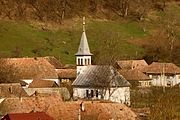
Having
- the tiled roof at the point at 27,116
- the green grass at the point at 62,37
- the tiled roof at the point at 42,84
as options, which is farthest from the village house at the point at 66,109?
the green grass at the point at 62,37

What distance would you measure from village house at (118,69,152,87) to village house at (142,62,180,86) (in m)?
2.28

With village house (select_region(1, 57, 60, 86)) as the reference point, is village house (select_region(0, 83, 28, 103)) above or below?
below

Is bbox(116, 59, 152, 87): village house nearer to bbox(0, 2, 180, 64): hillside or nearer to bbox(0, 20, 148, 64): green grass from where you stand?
bbox(0, 2, 180, 64): hillside

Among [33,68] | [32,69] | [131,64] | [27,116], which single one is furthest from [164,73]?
[27,116]

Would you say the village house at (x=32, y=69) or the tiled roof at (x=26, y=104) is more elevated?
the village house at (x=32, y=69)

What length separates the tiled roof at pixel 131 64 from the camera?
287 ft

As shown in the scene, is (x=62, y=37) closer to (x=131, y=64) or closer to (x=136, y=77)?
(x=131, y=64)

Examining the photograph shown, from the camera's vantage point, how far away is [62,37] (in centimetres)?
9850

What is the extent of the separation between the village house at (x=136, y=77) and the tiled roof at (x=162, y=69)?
2.90 metres

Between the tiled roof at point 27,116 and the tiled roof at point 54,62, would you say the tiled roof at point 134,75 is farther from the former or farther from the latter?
the tiled roof at point 27,116

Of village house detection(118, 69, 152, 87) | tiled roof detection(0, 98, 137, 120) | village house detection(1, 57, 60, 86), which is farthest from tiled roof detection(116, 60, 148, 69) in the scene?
tiled roof detection(0, 98, 137, 120)

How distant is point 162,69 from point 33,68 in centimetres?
1677

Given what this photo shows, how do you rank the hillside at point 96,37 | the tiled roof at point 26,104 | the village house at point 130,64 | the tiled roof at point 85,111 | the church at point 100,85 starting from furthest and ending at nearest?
the hillside at point 96,37 → the village house at point 130,64 → the church at point 100,85 → the tiled roof at point 26,104 → the tiled roof at point 85,111

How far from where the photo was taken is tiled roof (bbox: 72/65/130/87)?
217 ft
